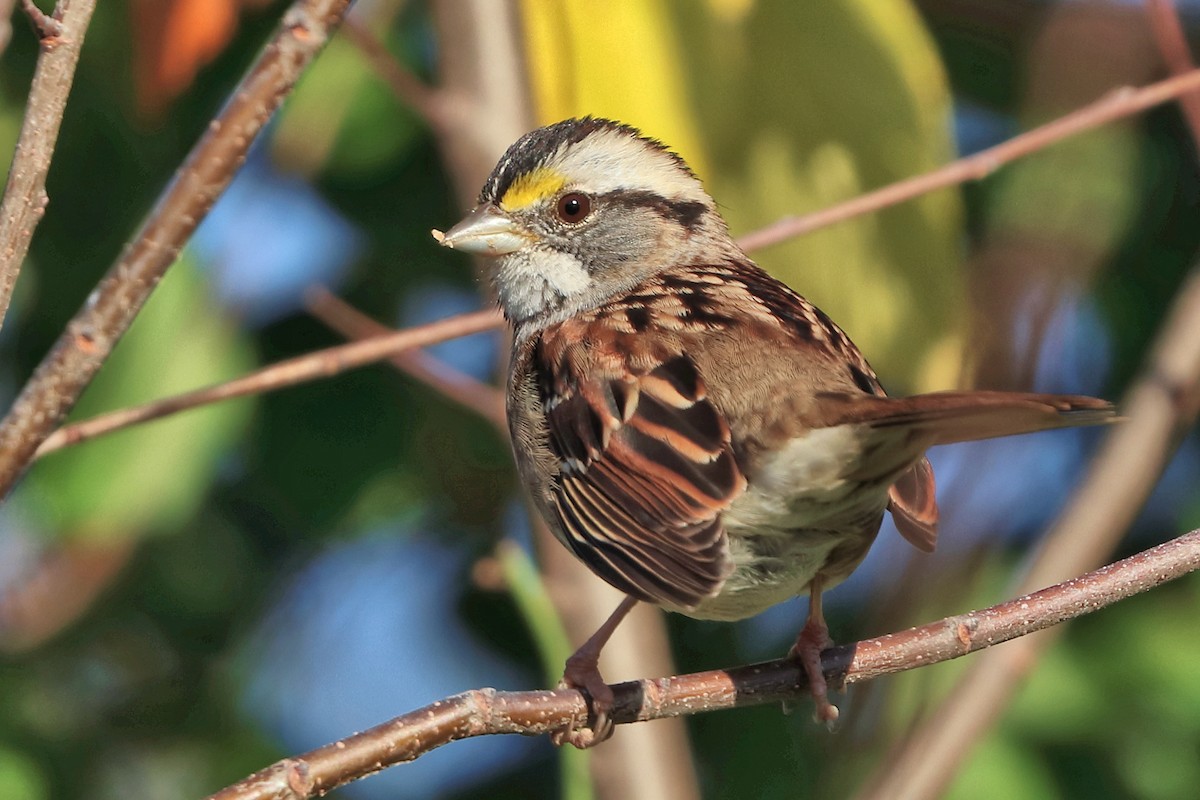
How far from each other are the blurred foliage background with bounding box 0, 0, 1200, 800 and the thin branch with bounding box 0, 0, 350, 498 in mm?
687

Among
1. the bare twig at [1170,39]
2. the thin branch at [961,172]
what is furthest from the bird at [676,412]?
the bare twig at [1170,39]

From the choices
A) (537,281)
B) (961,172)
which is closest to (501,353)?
(537,281)

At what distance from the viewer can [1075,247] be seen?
3361 mm

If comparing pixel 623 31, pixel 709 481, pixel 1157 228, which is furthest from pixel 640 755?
pixel 1157 228

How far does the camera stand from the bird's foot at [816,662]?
2.43 meters

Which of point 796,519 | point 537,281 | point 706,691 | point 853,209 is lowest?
point 706,691

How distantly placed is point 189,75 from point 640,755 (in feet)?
4.74

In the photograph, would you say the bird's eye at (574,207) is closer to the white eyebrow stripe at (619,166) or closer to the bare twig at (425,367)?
the white eyebrow stripe at (619,166)

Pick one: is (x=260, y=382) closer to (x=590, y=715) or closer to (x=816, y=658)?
(x=590, y=715)

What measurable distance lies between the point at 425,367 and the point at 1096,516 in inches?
48.9

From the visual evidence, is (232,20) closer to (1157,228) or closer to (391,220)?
(391,220)

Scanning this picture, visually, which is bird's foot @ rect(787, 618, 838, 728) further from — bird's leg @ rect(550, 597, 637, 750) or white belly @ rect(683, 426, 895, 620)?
bird's leg @ rect(550, 597, 637, 750)

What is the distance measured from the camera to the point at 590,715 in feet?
7.52

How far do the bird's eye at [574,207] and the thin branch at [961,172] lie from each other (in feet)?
1.59
